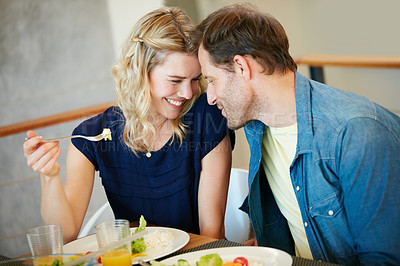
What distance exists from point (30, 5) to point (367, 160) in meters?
3.46

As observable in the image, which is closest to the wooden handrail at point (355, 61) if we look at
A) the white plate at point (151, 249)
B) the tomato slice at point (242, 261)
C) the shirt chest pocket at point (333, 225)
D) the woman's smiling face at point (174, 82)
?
the woman's smiling face at point (174, 82)

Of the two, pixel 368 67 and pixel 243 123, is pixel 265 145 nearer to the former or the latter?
pixel 243 123

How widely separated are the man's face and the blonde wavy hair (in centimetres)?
14

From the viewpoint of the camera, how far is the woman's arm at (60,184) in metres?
1.52

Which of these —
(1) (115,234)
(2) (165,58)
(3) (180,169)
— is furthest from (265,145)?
(1) (115,234)

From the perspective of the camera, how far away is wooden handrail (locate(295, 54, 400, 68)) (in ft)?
9.64

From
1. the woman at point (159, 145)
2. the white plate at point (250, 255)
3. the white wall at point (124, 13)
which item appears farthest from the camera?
the white wall at point (124, 13)

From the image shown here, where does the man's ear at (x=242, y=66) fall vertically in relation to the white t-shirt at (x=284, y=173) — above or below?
above

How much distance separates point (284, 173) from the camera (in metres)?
1.60

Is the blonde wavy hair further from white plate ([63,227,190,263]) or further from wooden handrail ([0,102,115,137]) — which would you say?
wooden handrail ([0,102,115,137])

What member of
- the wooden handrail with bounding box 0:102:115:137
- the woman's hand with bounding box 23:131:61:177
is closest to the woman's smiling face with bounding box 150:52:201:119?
the woman's hand with bounding box 23:131:61:177

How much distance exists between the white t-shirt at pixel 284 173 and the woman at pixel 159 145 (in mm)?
215

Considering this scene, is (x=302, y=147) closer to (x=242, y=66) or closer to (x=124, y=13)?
(x=242, y=66)

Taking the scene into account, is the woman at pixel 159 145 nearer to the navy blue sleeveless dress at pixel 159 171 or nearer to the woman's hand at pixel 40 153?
the navy blue sleeveless dress at pixel 159 171
